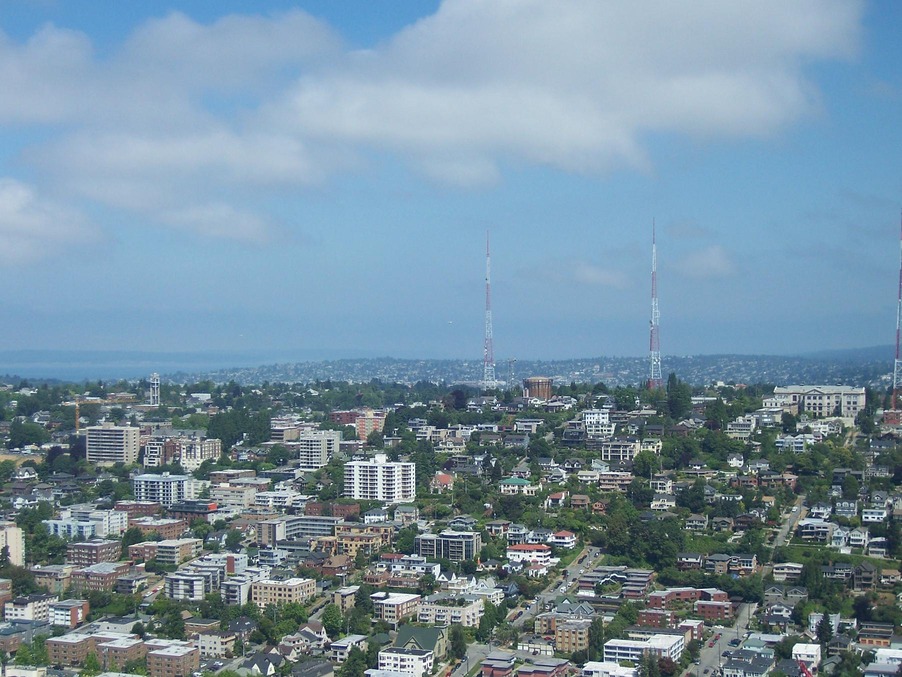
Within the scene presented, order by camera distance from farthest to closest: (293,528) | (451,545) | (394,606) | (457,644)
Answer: (293,528)
(451,545)
(394,606)
(457,644)

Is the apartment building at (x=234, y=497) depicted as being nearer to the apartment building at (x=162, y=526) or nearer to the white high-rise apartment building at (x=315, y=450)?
the apartment building at (x=162, y=526)

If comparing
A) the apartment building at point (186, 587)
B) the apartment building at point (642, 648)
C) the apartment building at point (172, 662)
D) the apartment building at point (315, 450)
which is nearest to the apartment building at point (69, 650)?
the apartment building at point (172, 662)

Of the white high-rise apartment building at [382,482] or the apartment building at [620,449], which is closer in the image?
the white high-rise apartment building at [382,482]

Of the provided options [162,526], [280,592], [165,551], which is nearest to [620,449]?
[162,526]

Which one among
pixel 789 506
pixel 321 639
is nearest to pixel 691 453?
pixel 789 506

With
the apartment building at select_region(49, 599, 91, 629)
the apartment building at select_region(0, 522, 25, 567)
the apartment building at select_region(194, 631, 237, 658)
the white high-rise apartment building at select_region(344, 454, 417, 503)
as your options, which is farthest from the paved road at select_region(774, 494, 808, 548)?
the apartment building at select_region(0, 522, 25, 567)

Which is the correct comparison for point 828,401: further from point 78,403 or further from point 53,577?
point 78,403
